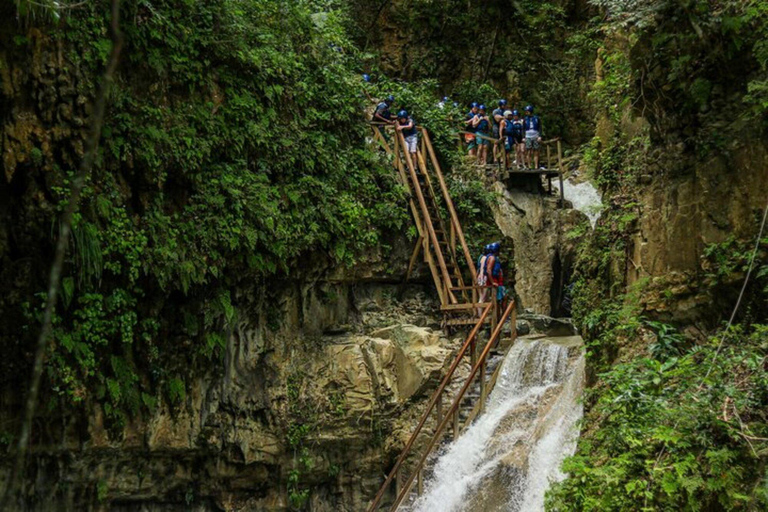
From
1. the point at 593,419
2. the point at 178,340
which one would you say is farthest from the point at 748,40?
the point at 178,340

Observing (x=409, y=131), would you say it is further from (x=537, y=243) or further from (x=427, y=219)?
(x=537, y=243)

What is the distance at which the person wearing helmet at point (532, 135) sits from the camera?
1773 centimetres

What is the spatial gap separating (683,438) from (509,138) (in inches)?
516

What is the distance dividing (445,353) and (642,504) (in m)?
6.68

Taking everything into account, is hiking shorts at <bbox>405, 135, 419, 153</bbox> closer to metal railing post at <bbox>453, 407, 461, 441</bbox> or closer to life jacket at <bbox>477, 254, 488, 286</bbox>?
life jacket at <bbox>477, 254, 488, 286</bbox>

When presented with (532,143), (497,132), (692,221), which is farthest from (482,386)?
(497,132)

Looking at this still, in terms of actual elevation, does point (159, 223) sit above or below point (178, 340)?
above

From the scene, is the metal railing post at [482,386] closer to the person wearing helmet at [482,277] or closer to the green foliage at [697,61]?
the person wearing helmet at [482,277]

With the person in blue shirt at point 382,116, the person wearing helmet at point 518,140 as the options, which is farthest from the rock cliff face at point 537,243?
the person in blue shirt at point 382,116

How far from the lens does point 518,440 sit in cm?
1085

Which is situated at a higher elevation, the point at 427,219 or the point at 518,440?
the point at 427,219

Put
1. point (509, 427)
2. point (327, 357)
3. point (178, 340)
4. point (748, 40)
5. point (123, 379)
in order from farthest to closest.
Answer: point (327, 357)
point (509, 427)
point (178, 340)
point (123, 379)
point (748, 40)

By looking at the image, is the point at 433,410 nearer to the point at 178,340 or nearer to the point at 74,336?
the point at 178,340

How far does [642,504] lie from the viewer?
6000mm
